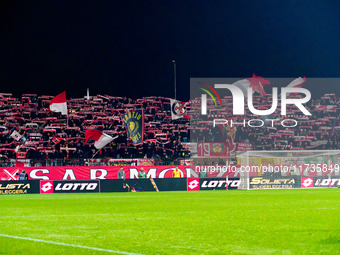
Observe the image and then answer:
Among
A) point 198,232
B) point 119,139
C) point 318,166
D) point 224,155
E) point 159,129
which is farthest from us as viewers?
point 159,129

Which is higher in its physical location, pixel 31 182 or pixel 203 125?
pixel 203 125

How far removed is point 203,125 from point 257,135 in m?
8.36

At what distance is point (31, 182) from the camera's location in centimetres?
3909

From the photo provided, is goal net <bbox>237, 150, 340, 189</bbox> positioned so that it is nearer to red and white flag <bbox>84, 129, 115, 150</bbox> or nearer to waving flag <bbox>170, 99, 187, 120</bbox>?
red and white flag <bbox>84, 129, 115, 150</bbox>

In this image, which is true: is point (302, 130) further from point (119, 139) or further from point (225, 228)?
point (225, 228)

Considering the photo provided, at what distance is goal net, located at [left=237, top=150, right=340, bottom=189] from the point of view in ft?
148

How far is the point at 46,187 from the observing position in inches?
Result: 1558

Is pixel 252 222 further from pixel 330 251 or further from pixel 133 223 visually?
pixel 330 251

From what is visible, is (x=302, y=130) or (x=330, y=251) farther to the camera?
(x=302, y=130)

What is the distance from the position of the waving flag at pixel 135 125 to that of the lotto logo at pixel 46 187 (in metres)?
26.1

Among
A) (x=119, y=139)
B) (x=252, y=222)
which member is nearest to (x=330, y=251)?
(x=252, y=222)

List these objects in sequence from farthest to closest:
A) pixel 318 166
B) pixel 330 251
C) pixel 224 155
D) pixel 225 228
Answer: pixel 224 155 → pixel 318 166 → pixel 225 228 → pixel 330 251

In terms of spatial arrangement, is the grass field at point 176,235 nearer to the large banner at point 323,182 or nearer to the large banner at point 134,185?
the large banner at point 134,185

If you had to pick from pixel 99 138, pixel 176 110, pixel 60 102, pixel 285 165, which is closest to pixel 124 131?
pixel 176 110
